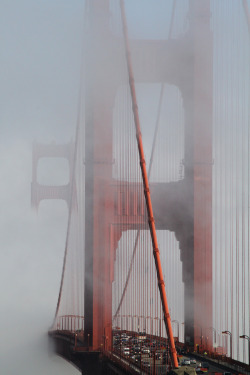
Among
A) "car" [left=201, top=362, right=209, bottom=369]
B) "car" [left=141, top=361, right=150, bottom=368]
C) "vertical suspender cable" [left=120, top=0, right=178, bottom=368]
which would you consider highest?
"vertical suspender cable" [left=120, top=0, right=178, bottom=368]

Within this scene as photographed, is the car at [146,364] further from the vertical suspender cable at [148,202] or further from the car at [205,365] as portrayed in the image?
the vertical suspender cable at [148,202]

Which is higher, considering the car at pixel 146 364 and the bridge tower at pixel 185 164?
the bridge tower at pixel 185 164

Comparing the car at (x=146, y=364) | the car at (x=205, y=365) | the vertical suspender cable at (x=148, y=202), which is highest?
the vertical suspender cable at (x=148, y=202)

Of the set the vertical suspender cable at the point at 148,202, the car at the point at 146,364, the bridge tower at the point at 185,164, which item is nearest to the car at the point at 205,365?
the car at the point at 146,364

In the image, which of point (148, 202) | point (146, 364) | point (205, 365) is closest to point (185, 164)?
point (148, 202)

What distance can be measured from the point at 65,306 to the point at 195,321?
312 inches

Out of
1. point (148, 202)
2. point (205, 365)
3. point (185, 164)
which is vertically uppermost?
point (185, 164)

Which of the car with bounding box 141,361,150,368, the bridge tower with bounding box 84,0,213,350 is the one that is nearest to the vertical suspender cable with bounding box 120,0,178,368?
the bridge tower with bounding box 84,0,213,350

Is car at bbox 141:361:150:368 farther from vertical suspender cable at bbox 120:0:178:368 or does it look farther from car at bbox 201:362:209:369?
vertical suspender cable at bbox 120:0:178:368

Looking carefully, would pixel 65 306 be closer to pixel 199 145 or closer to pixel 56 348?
pixel 56 348

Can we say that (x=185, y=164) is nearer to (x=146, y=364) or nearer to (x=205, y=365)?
(x=205, y=365)

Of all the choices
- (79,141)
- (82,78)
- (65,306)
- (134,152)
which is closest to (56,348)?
(65,306)

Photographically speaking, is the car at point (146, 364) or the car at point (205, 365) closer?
the car at point (146, 364)

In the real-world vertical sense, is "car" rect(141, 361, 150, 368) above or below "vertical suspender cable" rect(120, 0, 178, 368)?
below
